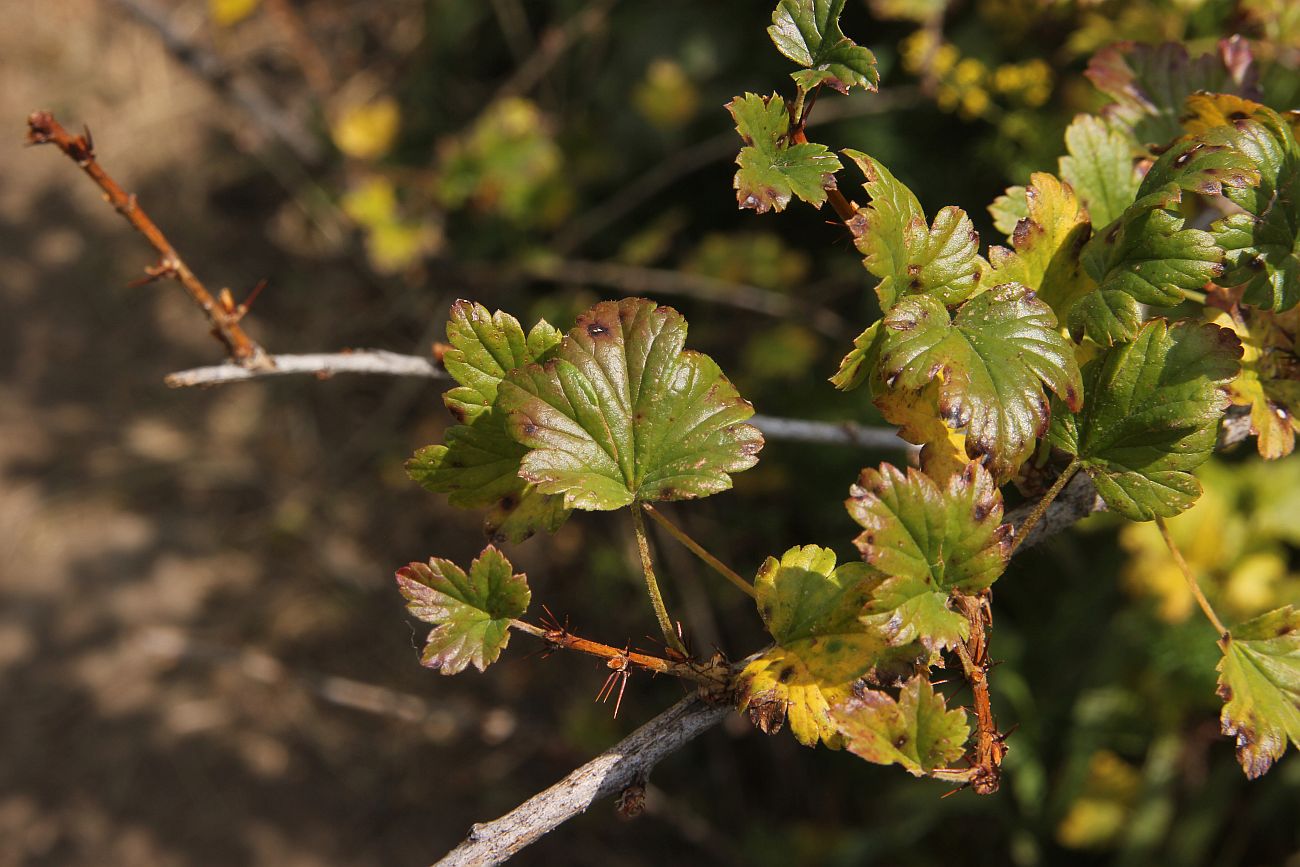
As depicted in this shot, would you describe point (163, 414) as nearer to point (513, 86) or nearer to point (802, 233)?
point (513, 86)

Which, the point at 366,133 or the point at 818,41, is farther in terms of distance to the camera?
the point at 366,133

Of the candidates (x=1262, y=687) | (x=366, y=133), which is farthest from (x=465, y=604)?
(x=366, y=133)

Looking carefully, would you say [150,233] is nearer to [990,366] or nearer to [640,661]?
[640,661]

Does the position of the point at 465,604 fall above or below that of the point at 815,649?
above

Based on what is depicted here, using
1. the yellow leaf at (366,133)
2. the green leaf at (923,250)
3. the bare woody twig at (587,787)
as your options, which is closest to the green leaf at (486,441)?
the bare woody twig at (587,787)

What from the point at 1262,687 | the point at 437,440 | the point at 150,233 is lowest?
the point at 437,440

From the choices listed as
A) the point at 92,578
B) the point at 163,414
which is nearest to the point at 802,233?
the point at 163,414

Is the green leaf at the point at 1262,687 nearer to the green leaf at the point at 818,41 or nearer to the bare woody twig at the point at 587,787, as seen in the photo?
the bare woody twig at the point at 587,787
